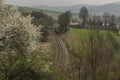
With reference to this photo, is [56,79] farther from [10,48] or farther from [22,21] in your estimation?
[22,21]

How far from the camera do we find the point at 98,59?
1412cm

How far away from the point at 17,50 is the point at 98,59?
13.3 metres

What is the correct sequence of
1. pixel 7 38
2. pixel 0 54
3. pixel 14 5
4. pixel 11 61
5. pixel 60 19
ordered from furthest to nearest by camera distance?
pixel 60 19 → pixel 14 5 → pixel 7 38 → pixel 0 54 → pixel 11 61

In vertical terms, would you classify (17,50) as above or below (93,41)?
below

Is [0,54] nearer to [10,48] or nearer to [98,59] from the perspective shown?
[10,48]

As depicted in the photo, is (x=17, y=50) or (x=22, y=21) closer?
(x=17, y=50)

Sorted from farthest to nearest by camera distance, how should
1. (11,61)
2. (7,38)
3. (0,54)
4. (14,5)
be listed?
(14,5) → (7,38) → (0,54) → (11,61)

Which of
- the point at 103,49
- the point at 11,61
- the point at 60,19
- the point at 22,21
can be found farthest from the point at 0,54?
the point at 60,19

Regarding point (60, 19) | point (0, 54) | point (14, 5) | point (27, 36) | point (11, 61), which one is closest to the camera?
point (11, 61)

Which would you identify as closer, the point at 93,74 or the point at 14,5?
the point at 93,74

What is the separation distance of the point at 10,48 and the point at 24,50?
175cm

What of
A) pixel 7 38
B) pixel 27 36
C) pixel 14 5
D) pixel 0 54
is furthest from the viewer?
pixel 14 5

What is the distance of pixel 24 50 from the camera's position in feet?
89.0

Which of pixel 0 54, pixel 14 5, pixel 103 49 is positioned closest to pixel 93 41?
pixel 103 49
